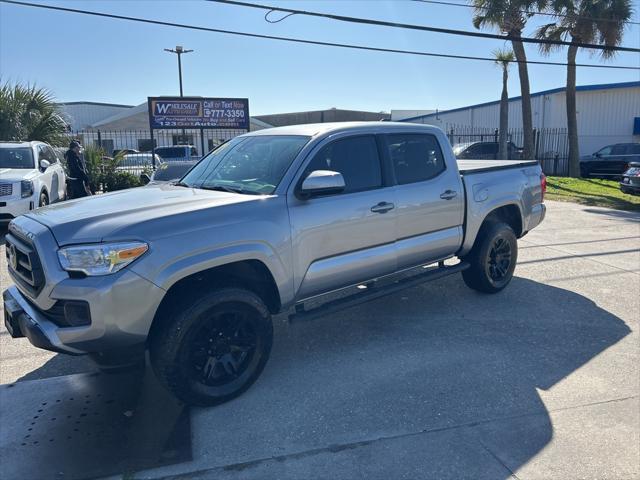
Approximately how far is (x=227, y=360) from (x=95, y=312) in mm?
1032

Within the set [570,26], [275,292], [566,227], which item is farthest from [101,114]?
[275,292]

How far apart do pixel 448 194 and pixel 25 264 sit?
3.78 meters

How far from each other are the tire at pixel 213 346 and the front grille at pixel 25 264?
0.80 m

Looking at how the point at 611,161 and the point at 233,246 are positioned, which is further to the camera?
the point at 611,161

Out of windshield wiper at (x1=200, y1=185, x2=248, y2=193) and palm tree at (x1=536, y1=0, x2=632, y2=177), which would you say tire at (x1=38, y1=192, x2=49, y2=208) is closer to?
windshield wiper at (x1=200, y1=185, x2=248, y2=193)

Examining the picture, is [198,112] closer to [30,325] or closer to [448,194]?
[448,194]

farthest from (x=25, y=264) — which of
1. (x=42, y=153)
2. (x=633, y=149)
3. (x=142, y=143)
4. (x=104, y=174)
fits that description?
(x=142, y=143)

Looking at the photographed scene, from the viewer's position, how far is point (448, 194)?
5.22m

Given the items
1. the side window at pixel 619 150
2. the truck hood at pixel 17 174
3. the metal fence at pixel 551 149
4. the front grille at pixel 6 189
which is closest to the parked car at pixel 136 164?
the truck hood at pixel 17 174

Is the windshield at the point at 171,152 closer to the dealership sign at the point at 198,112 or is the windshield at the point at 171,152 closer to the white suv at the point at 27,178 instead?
the dealership sign at the point at 198,112

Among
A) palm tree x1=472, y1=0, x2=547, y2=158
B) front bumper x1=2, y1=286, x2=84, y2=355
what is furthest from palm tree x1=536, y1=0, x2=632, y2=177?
front bumper x1=2, y1=286, x2=84, y2=355

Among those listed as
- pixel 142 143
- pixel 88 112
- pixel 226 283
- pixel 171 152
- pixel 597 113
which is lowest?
pixel 226 283

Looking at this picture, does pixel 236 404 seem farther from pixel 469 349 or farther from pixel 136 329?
pixel 469 349

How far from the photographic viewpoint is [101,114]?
162 ft
